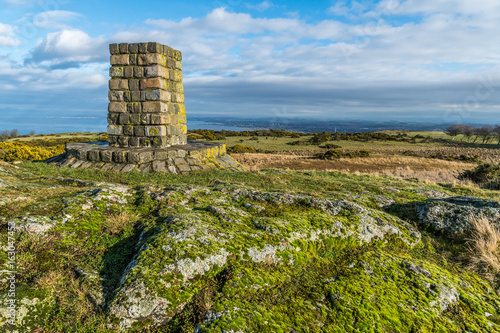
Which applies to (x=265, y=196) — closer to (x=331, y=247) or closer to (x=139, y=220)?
(x=331, y=247)

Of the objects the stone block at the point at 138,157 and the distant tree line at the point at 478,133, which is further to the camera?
the distant tree line at the point at 478,133

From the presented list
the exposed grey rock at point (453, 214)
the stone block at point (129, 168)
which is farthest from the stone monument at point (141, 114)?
the exposed grey rock at point (453, 214)

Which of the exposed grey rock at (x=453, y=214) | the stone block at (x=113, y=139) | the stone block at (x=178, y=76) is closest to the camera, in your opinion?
the exposed grey rock at (x=453, y=214)

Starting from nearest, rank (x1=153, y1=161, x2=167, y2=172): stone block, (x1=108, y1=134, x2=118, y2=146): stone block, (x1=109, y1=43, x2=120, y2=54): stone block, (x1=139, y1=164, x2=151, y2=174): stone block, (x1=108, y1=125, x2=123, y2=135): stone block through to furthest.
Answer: (x1=139, y1=164, x2=151, y2=174): stone block
(x1=153, y1=161, x2=167, y2=172): stone block
(x1=109, y1=43, x2=120, y2=54): stone block
(x1=108, y1=125, x2=123, y2=135): stone block
(x1=108, y1=134, x2=118, y2=146): stone block

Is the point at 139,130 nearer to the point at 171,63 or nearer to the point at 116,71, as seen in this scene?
the point at 116,71

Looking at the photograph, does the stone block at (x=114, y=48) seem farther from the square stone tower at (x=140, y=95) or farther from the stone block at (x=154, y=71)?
the stone block at (x=154, y=71)

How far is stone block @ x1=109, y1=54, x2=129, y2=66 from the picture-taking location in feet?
42.6

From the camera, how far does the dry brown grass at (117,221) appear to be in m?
3.88

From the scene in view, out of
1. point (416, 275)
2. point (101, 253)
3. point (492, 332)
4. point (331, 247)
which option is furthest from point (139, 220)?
point (492, 332)

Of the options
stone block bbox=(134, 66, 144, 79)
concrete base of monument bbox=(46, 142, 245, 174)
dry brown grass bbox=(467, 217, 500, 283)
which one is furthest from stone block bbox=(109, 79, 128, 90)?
dry brown grass bbox=(467, 217, 500, 283)

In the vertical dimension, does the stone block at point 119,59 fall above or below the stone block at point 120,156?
above

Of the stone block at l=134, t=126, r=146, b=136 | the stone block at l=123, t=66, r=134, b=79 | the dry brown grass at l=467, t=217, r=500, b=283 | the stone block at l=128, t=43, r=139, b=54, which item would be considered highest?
the stone block at l=128, t=43, r=139, b=54

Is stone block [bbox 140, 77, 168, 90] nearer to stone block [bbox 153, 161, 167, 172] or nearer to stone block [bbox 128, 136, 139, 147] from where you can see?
stone block [bbox 128, 136, 139, 147]

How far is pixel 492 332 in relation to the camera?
2.65 m
